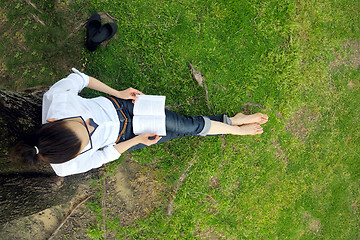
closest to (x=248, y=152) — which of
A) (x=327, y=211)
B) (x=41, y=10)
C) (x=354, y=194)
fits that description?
(x=327, y=211)

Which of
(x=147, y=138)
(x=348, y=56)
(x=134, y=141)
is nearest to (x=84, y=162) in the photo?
(x=134, y=141)

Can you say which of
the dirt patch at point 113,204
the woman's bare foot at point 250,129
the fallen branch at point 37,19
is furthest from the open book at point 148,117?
the fallen branch at point 37,19

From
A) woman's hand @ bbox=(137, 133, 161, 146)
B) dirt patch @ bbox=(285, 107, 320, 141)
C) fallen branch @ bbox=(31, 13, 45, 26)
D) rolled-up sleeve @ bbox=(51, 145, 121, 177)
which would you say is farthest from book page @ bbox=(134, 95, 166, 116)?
dirt patch @ bbox=(285, 107, 320, 141)

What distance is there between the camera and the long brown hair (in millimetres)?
1942

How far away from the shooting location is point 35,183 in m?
3.04

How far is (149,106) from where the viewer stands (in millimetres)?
2891

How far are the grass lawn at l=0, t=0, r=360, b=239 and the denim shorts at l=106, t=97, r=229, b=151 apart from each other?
855mm

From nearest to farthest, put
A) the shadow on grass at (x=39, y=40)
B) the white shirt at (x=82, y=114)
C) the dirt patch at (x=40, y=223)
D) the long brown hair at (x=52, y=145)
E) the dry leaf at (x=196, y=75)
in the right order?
the long brown hair at (x=52, y=145)
the white shirt at (x=82, y=114)
the dirt patch at (x=40, y=223)
the shadow on grass at (x=39, y=40)
the dry leaf at (x=196, y=75)

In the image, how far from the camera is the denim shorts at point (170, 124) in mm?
2795

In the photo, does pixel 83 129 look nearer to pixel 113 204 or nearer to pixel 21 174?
pixel 21 174

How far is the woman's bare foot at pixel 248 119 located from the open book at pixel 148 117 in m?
1.53

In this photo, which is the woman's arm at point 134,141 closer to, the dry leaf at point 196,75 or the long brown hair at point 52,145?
the long brown hair at point 52,145

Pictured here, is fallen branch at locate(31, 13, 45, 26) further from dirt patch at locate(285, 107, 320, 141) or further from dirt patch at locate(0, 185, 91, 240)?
dirt patch at locate(285, 107, 320, 141)

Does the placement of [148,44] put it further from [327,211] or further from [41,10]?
[327,211]
